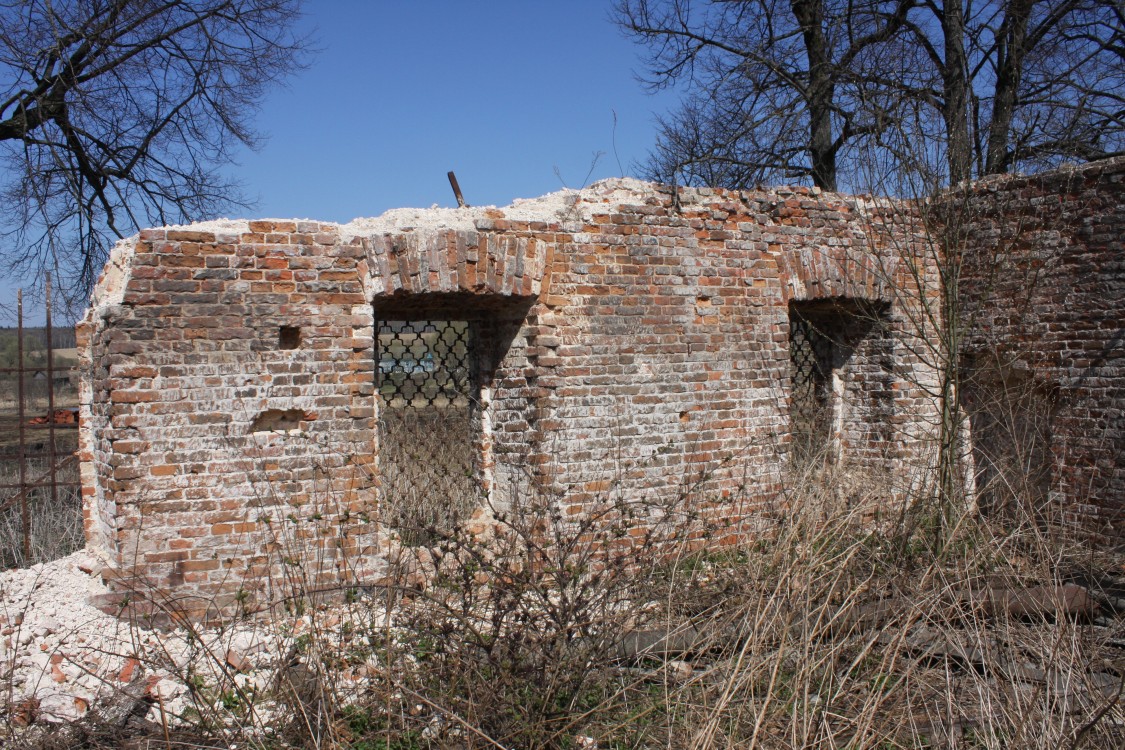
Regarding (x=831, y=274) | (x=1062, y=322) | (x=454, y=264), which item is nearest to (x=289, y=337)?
(x=454, y=264)

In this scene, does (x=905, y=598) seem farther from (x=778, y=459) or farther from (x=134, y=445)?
(x=134, y=445)

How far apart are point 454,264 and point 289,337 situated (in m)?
1.06

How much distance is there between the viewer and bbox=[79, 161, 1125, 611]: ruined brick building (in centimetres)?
475

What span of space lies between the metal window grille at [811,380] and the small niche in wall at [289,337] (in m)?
3.91

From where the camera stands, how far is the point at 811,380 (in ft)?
25.1

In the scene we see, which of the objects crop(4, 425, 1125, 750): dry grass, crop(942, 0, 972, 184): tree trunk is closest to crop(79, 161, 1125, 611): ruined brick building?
crop(4, 425, 1125, 750): dry grass

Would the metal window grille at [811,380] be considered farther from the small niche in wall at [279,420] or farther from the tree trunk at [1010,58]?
the tree trunk at [1010,58]

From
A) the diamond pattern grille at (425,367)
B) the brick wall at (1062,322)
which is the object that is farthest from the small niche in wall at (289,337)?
the brick wall at (1062,322)

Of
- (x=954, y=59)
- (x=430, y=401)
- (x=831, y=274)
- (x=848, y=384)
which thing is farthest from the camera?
(x=954, y=59)

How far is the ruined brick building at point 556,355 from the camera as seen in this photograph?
475cm

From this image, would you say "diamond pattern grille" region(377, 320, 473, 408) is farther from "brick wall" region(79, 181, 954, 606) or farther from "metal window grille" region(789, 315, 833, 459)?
"metal window grille" region(789, 315, 833, 459)

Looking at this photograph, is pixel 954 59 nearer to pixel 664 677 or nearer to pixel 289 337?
pixel 289 337

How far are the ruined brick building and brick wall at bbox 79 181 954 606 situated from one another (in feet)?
0.05

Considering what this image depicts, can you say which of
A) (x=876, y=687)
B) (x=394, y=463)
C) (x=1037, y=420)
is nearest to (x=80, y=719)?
(x=876, y=687)
